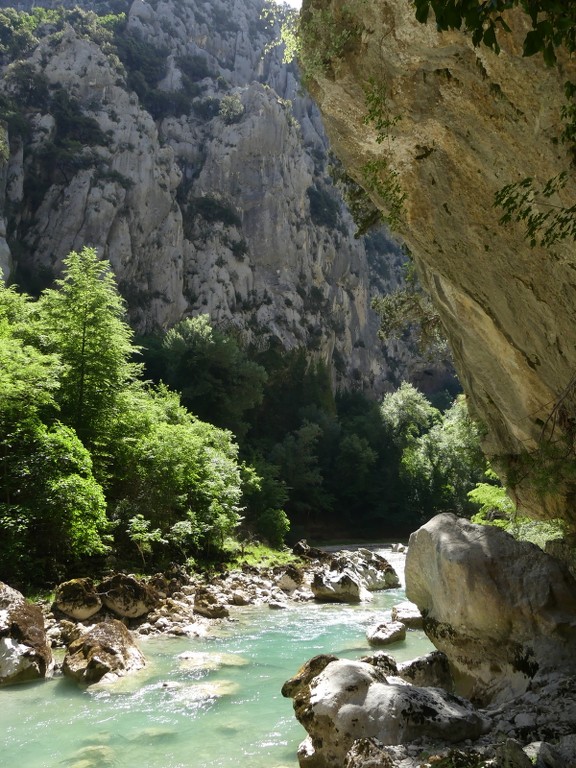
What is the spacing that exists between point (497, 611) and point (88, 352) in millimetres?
12314

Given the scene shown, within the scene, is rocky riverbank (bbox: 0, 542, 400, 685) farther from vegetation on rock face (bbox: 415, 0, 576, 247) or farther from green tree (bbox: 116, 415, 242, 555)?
vegetation on rock face (bbox: 415, 0, 576, 247)

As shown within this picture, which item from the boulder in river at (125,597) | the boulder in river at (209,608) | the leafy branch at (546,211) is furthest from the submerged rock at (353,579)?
the leafy branch at (546,211)

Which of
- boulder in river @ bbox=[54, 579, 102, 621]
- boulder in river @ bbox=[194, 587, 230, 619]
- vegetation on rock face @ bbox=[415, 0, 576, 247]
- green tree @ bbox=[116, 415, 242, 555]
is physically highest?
vegetation on rock face @ bbox=[415, 0, 576, 247]

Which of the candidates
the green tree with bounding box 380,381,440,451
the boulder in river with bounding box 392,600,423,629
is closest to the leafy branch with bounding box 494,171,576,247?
the boulder in river with bounding box 392,600,423,629

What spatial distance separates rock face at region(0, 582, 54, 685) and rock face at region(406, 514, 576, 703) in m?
5.24

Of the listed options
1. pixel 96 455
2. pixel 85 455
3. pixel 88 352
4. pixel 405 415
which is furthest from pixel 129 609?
pixel 405 415

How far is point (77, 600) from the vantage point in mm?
10359

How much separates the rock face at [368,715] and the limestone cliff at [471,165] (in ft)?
9.29

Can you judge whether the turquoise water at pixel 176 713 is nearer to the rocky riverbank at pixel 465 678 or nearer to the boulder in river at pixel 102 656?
the boulder in river at pixel 102 656

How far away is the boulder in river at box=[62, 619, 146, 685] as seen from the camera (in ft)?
25.0

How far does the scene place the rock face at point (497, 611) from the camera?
6531 mm

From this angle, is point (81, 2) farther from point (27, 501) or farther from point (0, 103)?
point (27, 501)

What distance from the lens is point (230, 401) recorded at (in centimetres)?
3481

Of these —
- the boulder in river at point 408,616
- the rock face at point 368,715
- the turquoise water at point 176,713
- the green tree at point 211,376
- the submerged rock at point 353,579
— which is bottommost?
the submerged rock at point 353,579
